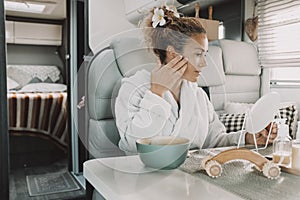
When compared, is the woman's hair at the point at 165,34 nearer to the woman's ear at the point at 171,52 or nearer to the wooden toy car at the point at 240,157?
the woman's ear at the point at 171,52

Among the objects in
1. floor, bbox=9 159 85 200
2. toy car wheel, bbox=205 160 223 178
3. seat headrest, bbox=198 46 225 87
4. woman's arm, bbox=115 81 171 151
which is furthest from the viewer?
floor, bbox=9 159 85 200

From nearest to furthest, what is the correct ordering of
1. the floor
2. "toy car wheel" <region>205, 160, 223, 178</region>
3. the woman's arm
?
1. "toy car wheel" <region>205, 160, 223, 178</region>
2. the woman's arm
3. the floor

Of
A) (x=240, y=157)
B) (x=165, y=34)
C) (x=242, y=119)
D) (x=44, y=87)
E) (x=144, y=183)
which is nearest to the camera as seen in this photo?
(x=144, y=183)

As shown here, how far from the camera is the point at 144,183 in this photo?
0.72 m

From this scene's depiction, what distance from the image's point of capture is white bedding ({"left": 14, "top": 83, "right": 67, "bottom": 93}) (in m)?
1.25

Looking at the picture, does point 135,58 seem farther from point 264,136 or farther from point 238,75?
point 264,136

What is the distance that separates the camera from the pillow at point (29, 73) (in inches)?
48.1

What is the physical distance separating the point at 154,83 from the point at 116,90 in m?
0.14

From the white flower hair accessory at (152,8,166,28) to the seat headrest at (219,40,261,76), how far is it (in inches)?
10.4

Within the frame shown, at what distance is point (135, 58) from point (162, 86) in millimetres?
141

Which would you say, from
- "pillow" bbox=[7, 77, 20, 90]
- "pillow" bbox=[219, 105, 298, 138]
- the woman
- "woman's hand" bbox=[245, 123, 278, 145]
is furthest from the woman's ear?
"pillow" bbox=[7, 77, 20, 90]

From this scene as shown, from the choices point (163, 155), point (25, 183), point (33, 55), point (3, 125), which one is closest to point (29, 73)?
point (33, 55)

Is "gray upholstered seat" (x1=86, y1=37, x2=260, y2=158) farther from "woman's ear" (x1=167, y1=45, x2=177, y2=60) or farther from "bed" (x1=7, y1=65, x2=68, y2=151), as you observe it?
"bed" (x1=7, y1=65, x2=68, y2=151)

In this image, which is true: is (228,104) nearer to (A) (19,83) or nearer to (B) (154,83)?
(B) (154,83)
